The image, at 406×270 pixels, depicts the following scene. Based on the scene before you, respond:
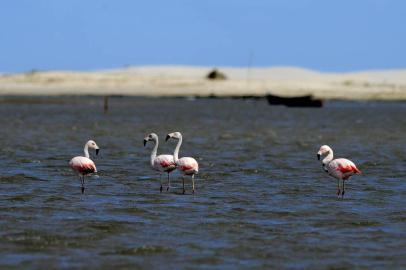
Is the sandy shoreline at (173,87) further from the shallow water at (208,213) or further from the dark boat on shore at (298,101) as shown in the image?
the shallow water at (208,213)

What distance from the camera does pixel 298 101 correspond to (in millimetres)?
96250

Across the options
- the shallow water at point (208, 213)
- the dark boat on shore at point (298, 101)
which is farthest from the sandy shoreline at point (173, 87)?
the shallow water at point (208, 213)

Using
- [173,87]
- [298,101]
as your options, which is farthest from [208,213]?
[173,87]

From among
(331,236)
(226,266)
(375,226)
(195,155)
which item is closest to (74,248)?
(226,266)

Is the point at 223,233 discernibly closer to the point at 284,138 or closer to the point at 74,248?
the point at 74,248

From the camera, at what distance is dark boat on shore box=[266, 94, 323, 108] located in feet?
305

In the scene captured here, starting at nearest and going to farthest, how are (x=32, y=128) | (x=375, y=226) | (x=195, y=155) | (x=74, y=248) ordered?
(x=74, y=248)
(x=375, y=226)
(x=195, y=155)
(x=32, y=128)

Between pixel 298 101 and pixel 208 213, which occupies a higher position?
pixel 298 101

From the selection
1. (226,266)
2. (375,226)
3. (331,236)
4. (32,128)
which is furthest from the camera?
(32,128)

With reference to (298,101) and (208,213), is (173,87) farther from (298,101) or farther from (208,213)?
(208,213)

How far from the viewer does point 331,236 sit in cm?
1537

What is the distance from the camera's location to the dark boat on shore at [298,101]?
305 ft

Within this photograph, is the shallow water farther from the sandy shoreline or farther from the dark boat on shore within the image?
the sandy shoreline

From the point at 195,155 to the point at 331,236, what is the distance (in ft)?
54.4
